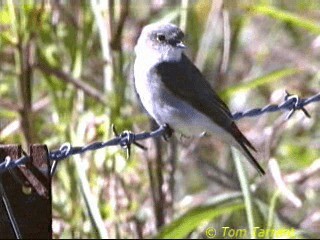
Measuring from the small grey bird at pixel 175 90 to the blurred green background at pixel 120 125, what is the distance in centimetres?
19

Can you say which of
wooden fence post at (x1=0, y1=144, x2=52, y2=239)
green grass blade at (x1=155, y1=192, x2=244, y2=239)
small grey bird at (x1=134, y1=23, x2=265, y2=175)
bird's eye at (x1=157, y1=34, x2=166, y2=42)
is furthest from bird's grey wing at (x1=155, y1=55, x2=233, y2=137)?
wooden fence post at (x1=0, y1=144, x2=52, y2=239)

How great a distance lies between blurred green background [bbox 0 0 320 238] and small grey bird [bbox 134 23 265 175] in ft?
0.62

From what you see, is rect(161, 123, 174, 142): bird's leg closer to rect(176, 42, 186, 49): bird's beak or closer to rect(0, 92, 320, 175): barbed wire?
rect(0, 92, 320, 175): barbed wire

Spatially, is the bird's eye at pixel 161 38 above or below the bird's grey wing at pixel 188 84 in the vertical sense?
above

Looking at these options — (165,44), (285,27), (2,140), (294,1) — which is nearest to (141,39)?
(165,44)

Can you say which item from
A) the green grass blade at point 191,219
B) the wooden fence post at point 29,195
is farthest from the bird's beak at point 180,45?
the wooden fence post at point 29,195

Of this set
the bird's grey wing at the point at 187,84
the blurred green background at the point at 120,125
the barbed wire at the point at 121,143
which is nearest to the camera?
the barbed wire at the point at 121,143

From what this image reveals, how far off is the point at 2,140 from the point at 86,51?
21.9 inches

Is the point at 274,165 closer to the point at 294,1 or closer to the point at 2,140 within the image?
the point at 2,140

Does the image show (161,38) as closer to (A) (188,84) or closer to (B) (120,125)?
(A) (188,84)

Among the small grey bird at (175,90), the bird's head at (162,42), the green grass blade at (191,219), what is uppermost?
the bird's head at (162,42)

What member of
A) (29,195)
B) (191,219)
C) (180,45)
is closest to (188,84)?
(180,45)

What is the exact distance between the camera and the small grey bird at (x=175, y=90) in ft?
12.9

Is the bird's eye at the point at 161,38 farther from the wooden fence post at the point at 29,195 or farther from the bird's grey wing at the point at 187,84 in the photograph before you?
the wooden fence post at the point at 29,195
